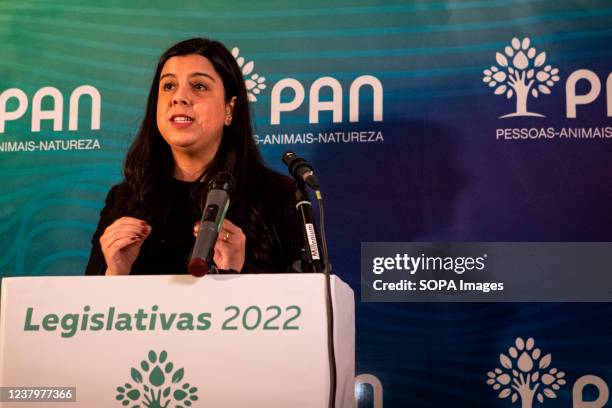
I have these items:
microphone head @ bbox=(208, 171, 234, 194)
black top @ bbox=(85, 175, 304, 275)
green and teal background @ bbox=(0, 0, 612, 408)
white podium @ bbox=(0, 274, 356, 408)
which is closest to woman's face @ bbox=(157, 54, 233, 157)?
black top @ bbox=(85, 175, 304, 275)

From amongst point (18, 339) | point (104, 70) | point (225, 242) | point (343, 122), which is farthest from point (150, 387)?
point (104, 70)

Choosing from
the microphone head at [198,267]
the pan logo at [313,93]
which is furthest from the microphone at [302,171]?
the pan logo at [313,93]

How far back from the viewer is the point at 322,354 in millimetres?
1683

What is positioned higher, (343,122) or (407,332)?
(343,122)

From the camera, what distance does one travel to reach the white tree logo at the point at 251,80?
11.2 feet

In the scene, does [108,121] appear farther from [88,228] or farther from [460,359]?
[460,359]

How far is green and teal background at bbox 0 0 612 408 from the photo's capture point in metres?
3.06

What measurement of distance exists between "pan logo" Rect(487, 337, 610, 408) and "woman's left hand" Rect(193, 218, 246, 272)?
3.57 feet

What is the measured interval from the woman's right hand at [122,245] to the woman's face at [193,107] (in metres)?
0.40

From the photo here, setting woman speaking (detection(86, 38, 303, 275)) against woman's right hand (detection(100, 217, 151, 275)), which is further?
woman speaking (detection(86, 38, 303, 275))

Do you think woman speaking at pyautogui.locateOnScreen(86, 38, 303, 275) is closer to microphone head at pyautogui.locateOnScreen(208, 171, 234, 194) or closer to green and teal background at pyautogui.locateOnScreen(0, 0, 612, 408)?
green and teal background at pyautogui.locateOnScreen(0, 0, 612, 408)

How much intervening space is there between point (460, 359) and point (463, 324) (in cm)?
14

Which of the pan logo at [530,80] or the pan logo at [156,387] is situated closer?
the pan logo at [156,387]

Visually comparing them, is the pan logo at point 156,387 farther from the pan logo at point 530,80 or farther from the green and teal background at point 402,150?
the pan logo at point 530,80
